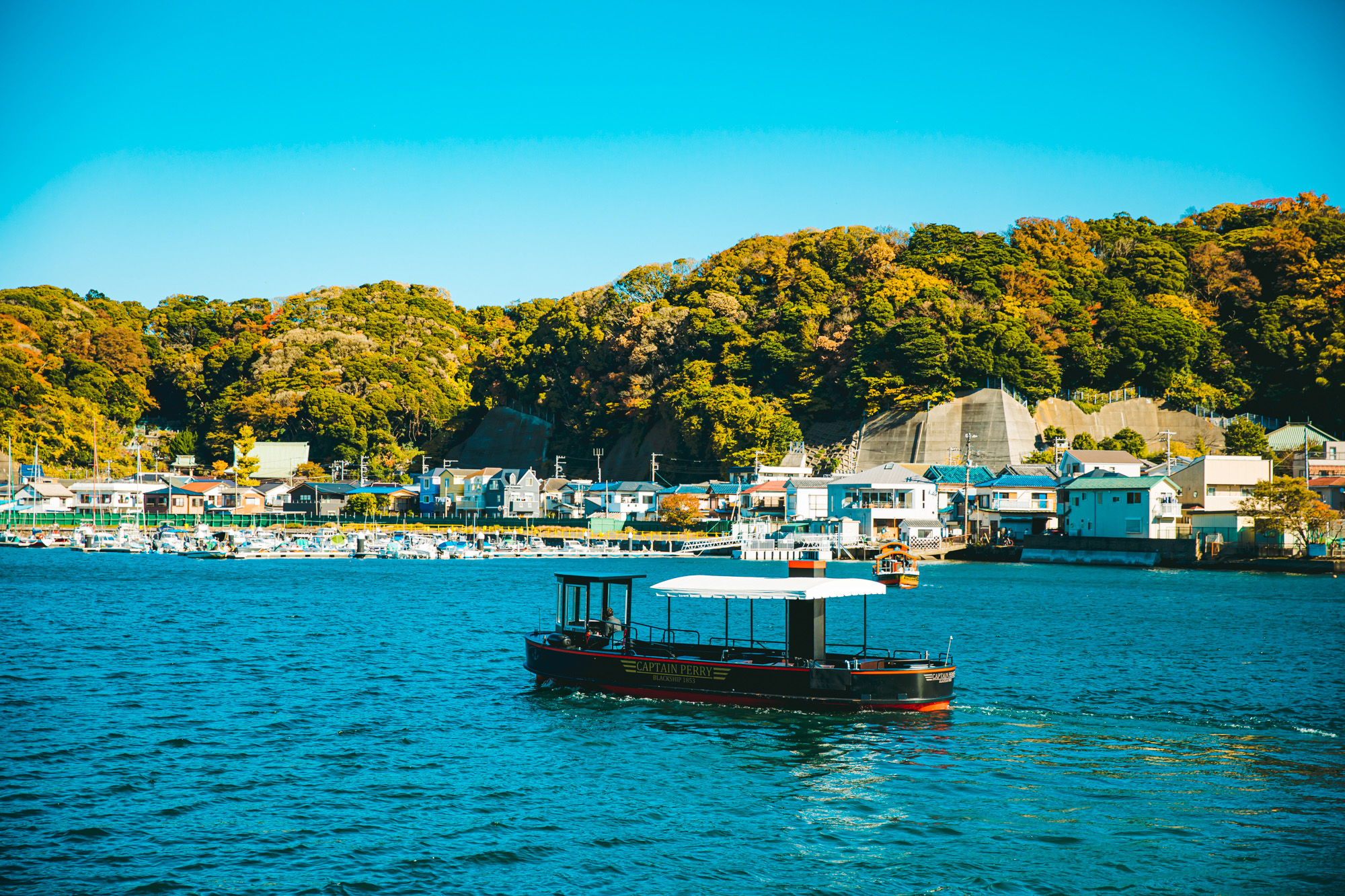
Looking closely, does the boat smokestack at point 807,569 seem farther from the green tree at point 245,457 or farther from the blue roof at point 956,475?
the green tree at point 245,457

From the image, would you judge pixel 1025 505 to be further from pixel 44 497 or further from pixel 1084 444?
pixel 44 497

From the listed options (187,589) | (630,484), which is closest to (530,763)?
(187,589)

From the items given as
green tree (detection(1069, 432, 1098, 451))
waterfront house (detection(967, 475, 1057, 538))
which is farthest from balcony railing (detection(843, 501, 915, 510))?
green tree (detection(1069, 432, 1098, 451))

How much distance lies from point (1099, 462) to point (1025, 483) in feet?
22.6

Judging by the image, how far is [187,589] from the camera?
48844 mm

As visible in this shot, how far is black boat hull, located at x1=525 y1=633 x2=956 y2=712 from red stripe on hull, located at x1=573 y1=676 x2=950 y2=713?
19mm

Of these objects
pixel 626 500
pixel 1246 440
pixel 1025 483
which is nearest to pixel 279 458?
pixel 626 500

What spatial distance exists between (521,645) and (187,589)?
81.9 ft

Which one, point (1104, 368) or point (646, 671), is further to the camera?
point (1104, 368)

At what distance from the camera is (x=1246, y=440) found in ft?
284

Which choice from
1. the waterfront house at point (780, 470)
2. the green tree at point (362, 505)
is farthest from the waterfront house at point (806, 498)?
the green tree at point (362, 505)

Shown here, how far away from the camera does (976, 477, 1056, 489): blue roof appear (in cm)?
8050

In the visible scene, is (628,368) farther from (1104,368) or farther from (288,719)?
(288,719)

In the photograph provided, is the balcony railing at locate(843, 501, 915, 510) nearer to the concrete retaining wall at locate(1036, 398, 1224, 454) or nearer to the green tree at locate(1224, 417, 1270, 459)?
the concrete retaining wall at locate(1036, 398, 1224, 454)
